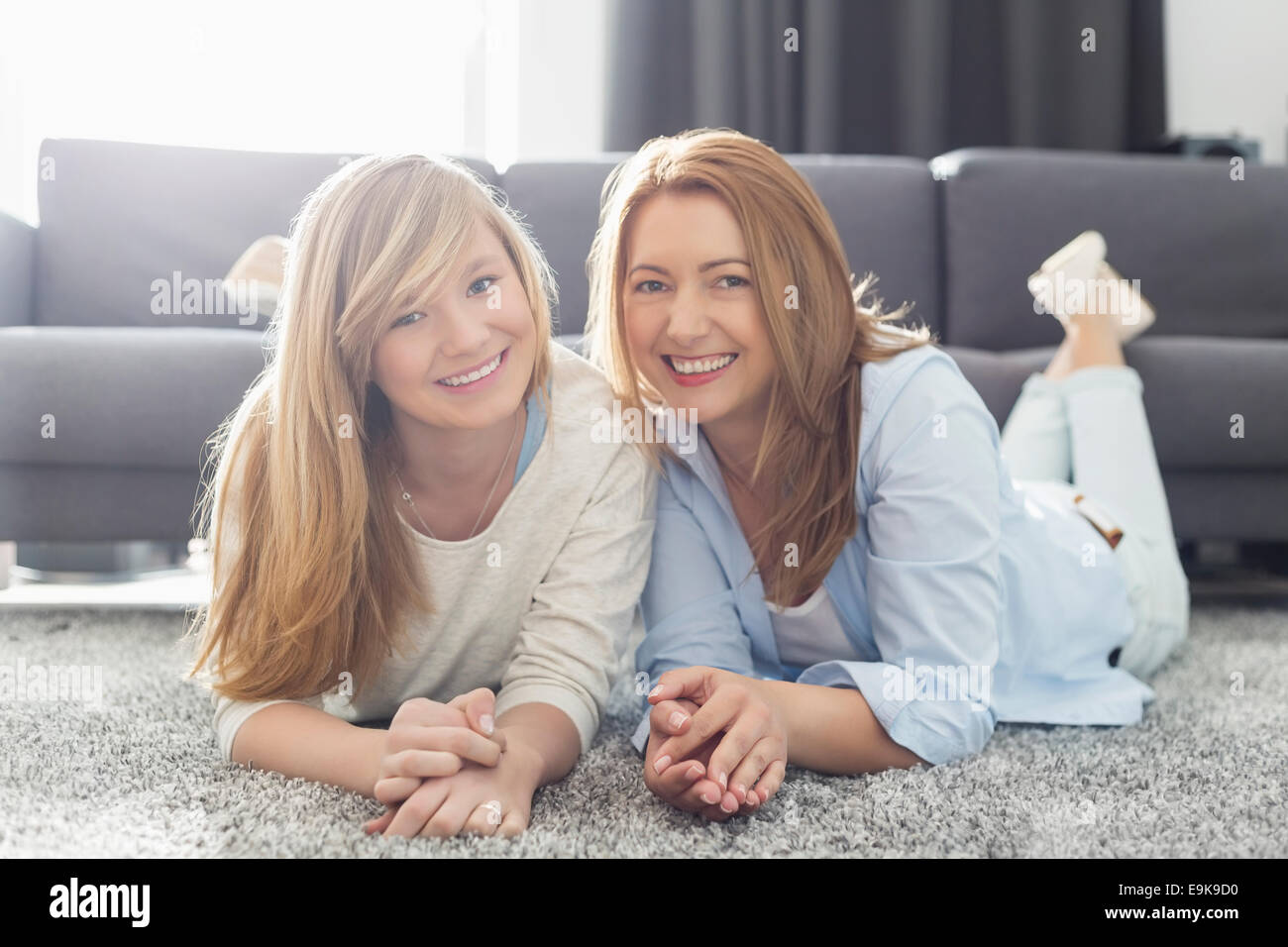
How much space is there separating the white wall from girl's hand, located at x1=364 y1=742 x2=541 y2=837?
9.75 ft

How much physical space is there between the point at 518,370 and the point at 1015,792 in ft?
1.81

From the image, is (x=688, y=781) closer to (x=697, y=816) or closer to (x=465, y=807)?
(x=697, y=816)

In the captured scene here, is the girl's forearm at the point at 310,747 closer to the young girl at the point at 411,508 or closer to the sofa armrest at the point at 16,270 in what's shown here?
the young girl at the point at 411,508

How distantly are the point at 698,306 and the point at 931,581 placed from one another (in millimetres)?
319

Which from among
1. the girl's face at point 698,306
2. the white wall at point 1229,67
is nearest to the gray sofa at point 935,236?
the girl's face at point 698,306

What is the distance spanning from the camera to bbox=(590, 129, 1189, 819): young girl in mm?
810

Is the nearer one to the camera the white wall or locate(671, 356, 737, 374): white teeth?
locate(671, 356, 737, 374): white teeth

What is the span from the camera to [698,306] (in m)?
0.89

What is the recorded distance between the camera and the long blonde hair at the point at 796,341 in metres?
0.89

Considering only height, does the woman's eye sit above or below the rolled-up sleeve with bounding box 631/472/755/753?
above

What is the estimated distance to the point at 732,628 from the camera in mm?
967

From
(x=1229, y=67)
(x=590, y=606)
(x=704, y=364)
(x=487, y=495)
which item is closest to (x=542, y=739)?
(x=590, y=606)

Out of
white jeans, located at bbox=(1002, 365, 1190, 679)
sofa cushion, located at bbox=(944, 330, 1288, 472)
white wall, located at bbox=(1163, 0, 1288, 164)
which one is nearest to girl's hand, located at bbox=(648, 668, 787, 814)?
white jeans, located at bbox=(1002, 365, 1190, 679)

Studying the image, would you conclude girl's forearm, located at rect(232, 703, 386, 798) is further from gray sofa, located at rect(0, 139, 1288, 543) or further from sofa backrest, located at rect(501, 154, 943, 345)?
sofa backrest, located at rect(501, 154, 943, 345)
